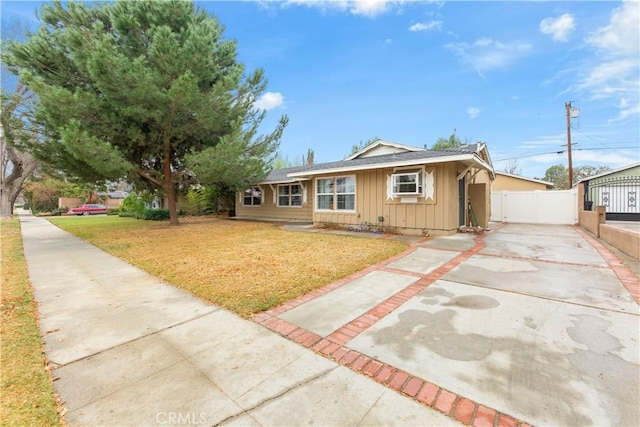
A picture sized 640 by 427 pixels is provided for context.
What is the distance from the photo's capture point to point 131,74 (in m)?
9.40

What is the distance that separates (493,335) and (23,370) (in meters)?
4.21

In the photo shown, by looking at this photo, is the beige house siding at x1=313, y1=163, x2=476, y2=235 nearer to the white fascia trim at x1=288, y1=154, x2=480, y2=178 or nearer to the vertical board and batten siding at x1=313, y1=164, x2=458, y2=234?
the vertical board and batten siding at x1=313, y1=164, x2=458, y2=234

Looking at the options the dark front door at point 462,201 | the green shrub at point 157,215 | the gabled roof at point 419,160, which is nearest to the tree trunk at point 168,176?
the green shrub at point 157,215

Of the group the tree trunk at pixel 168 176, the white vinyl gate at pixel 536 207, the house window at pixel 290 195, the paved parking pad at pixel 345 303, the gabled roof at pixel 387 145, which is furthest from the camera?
the house window at pixel 290 195

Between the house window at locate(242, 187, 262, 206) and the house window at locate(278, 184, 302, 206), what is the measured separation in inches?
79.4

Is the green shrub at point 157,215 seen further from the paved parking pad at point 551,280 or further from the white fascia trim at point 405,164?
the paved parking pad at point 551,280

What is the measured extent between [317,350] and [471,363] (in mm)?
1319

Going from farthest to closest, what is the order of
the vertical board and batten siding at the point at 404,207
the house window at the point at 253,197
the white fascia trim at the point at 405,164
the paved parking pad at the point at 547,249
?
1. the house window at the point at 253,197
2. the vertical board and batten siding at the point at 404,207
3. the white fascia trim at the point at 405,164
4. the paved parking pad at the point at 547,249

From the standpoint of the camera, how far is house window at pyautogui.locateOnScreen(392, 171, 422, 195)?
9.14 m

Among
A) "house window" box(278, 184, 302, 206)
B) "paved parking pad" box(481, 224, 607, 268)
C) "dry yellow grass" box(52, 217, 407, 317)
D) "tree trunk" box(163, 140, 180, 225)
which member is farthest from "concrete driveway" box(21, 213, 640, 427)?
"house window" box(278, 184, 302, 206)

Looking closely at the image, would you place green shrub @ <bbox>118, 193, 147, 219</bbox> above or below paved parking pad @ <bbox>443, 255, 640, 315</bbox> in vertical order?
above

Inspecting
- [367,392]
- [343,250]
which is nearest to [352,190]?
[343,250]

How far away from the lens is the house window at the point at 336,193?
1114 centimetres

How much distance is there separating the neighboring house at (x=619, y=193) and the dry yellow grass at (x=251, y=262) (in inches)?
581
